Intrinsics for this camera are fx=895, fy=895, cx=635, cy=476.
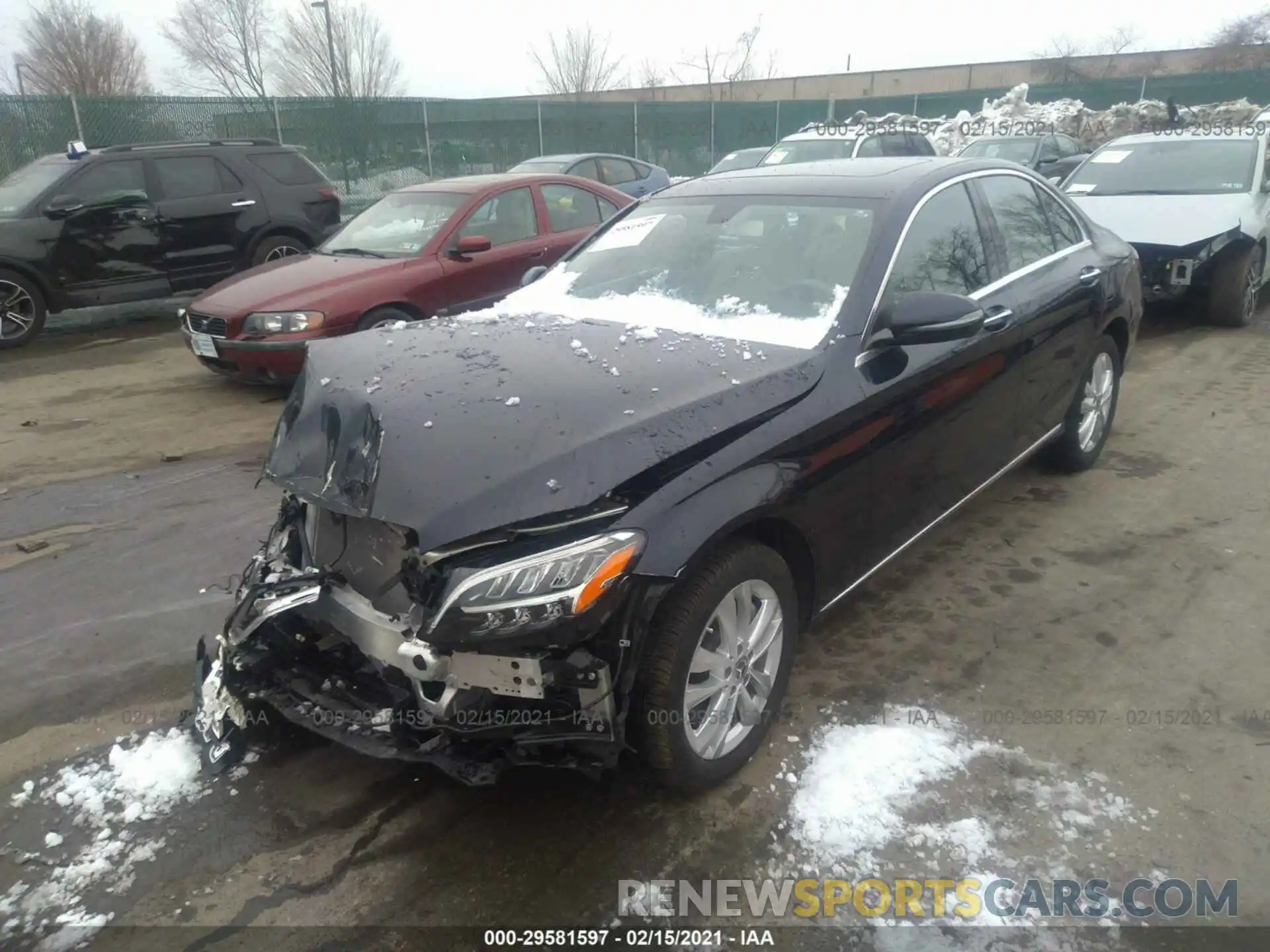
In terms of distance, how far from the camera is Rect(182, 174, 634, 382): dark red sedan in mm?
6414

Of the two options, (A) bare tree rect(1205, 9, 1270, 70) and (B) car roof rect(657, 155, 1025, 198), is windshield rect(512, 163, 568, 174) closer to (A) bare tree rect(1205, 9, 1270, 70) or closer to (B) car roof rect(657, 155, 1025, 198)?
(B) car roof rect(657, 155, 1025, 198)

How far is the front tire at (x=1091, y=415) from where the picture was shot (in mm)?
4711

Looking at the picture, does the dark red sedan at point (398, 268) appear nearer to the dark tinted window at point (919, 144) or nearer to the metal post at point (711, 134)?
the dark tinted window at point (919, 144)

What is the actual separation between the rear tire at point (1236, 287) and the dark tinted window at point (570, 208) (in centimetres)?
556

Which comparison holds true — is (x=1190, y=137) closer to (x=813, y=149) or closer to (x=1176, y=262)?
(x=1176, y=262)

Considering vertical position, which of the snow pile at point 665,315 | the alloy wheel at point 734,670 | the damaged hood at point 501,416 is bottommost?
the alloy wheel at point 734,670

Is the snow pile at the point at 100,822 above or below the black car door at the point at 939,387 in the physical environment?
below

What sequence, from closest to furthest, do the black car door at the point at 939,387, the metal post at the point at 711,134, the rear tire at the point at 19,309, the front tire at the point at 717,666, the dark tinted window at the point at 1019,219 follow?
the front tire at the point at 717,666 < the black car door at the point at 939,387 < the dark tinted window at the point at 1019,219 < the rear tire at the point at 19,309 < the metal post at the point at 711,134

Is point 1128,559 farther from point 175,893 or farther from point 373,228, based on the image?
point 373,228

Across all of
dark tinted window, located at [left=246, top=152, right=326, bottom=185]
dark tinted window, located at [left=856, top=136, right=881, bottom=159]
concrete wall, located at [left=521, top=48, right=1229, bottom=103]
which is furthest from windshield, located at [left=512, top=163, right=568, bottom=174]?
concrete wall, located at [left=521, top=48, right=1229, bottom=103]

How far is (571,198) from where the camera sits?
812 cm

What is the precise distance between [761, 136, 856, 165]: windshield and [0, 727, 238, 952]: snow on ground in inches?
517

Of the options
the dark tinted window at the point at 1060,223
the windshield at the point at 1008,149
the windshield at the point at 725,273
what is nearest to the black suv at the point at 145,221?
the windshield at the point at 725,273

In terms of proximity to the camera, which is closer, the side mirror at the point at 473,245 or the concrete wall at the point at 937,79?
the side mirror at the point at 473,245
